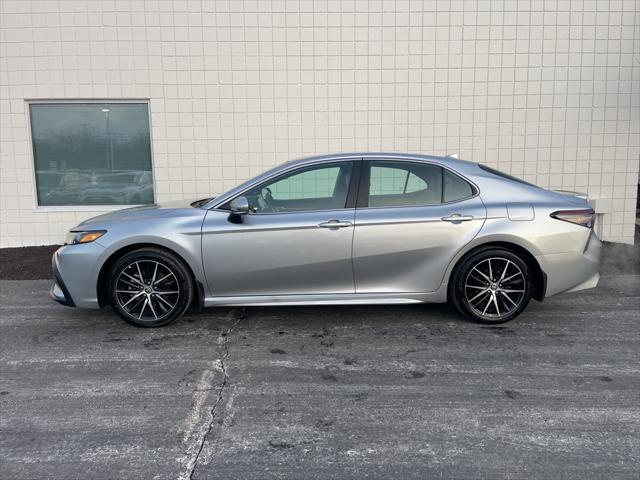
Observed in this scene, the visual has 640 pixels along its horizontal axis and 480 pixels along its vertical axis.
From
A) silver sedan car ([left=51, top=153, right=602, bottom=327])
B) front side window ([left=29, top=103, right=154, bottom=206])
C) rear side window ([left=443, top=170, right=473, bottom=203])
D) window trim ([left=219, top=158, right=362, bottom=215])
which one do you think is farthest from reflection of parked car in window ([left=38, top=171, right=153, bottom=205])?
rear side window ([left=443, top=170, right=473, bottom=203])

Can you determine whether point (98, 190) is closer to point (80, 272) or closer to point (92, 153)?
point (92, 153)

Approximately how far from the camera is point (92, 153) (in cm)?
873

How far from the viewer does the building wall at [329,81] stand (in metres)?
8.21

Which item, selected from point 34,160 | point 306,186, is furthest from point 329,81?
point 34,160

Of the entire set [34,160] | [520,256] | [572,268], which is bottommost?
[572,268]

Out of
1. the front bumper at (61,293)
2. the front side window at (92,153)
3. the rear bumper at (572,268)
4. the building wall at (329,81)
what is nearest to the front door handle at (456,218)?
the rear bumper at (572,268)

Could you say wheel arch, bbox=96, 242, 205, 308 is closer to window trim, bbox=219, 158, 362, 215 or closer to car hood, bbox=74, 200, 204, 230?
car hood, bbox=74, 200, 204, 230

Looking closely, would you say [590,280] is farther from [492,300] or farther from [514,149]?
[514,149]

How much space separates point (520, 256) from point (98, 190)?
698 centimetres

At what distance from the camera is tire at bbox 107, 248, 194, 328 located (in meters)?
4.71

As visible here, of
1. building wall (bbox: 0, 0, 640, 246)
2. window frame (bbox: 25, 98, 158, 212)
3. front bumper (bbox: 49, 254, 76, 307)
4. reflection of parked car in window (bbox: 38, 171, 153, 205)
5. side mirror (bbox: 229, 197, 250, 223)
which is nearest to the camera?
side mirror (bbox: 229, 197, 250, 223)

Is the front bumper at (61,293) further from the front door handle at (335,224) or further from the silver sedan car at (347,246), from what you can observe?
the front door handle at (335,224)

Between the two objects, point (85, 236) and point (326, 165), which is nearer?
point (85, 236)

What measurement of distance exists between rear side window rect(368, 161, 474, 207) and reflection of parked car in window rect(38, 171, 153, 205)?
519 centimetres
